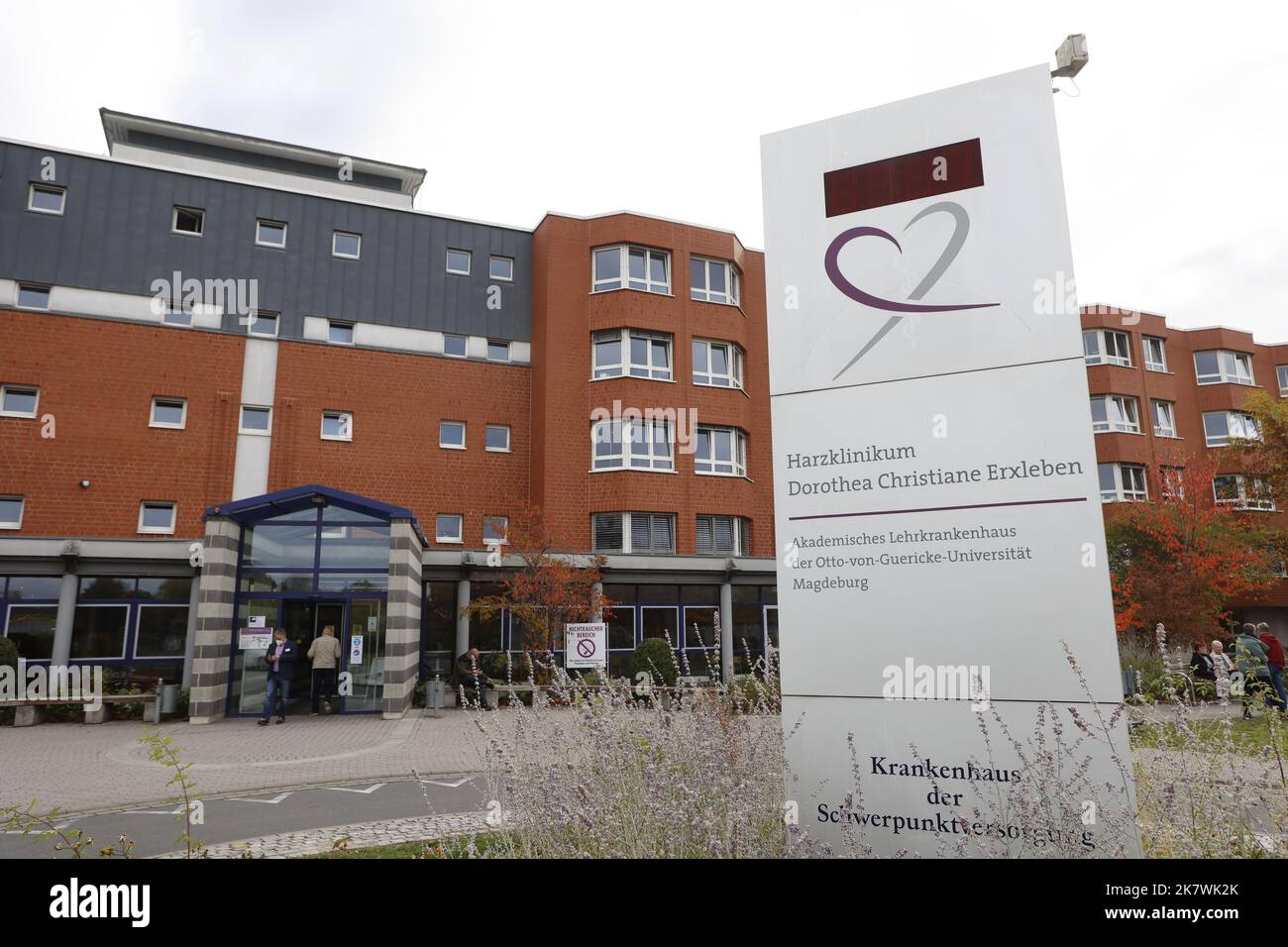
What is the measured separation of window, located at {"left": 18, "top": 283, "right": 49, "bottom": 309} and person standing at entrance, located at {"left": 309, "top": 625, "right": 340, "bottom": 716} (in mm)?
14285

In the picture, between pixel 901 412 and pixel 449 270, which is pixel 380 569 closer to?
pixel 449 270

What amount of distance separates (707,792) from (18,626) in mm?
22958

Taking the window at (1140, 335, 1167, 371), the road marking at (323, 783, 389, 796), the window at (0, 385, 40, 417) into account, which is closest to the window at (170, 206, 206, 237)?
the window at (0, 385, 40, 417)

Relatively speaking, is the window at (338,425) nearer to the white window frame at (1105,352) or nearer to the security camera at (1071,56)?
the security camera at (1071,56)

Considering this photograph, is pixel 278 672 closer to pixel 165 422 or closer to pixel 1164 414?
pixel 165 422

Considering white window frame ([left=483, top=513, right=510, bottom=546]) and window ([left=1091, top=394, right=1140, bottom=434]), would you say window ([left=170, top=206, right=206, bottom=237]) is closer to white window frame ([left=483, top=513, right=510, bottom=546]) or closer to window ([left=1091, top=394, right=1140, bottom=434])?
white window frame ([left=483, top=513, right=510, bottom=546])

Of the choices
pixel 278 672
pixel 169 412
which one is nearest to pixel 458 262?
pixel 169 412

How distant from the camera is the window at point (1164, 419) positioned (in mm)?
→ 35281

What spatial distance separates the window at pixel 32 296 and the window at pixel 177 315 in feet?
9.95

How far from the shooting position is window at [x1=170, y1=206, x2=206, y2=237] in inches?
960

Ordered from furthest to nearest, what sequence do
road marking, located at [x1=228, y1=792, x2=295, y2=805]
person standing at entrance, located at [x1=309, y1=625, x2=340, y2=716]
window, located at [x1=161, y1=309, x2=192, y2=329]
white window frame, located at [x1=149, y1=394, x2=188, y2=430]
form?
window, located at [x1=161, y1=309, x2=192, y2=329] < white window frame, located at [x1=149, y1=394, x2=188, y2=430] < person standing at entrance, located at [x1=309, y1=625, x2=340, y2=716] < road marking, located at [x1=228, y1=792, x2=295, y2=805]

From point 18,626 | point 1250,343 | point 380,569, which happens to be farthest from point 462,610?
point 1250,343

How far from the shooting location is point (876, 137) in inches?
201

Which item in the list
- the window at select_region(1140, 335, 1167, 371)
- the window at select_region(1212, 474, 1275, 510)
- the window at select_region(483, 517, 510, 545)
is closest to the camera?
the window at select_region(483, 517, 510, 545)
